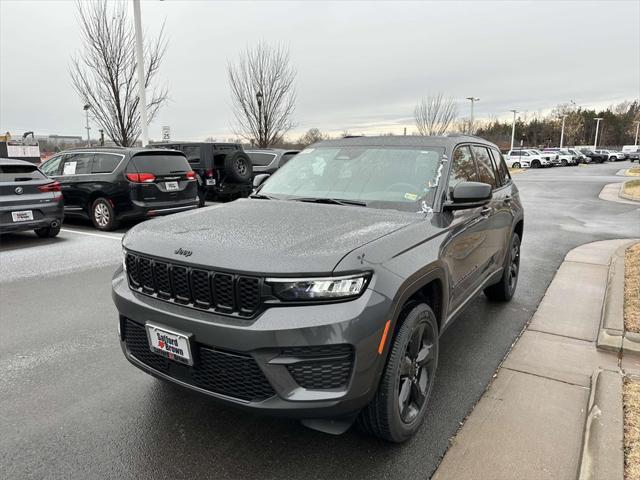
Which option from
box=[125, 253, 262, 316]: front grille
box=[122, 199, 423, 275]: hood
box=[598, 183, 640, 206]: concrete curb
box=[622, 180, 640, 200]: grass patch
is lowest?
box=[598, 183, 640, 206]: concrete curb

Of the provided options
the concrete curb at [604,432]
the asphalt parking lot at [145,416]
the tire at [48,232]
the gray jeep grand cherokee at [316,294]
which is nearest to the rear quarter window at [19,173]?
the tire at [48,232]

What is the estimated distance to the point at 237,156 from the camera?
1283cm

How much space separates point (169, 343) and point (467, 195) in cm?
206

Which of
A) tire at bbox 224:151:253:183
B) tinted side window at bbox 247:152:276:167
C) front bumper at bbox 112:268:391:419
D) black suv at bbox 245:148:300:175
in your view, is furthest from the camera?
tinted side window at bbox 247:152:276:167

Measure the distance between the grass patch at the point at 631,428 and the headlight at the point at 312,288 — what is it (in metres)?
1.73

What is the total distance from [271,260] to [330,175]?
161 cm

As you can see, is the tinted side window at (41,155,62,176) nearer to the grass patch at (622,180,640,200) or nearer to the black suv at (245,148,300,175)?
the black suv at (245,148,300,175)

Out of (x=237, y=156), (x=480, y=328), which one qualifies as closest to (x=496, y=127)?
(x=237, y=156)

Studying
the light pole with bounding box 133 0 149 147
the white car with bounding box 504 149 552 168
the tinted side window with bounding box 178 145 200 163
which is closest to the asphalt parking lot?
the tinted side window with bounding box 178 145 200 163

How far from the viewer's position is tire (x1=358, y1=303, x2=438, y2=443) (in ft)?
7.82

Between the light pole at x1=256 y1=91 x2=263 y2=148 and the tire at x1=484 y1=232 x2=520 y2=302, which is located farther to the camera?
the light pole at x1=256 y1=91 x2=263 y2=148

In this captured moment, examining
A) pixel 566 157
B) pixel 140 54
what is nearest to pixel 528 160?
pixel 566 157

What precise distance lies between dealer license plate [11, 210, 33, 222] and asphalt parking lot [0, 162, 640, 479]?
3.00 m

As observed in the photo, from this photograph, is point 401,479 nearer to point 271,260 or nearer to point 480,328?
point 271,260
